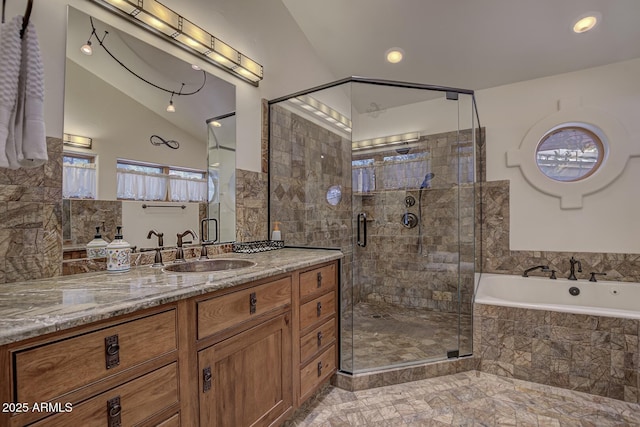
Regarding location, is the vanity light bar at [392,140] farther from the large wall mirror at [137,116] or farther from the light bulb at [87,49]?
the light bulb at [87,49]

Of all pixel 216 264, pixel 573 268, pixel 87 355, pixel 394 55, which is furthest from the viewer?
pixel 394 55

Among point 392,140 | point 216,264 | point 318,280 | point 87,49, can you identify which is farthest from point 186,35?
point 392,140

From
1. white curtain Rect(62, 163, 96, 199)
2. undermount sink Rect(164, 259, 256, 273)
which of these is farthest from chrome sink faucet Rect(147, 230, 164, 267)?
white curtain Rect(62, 163, 96, 199)

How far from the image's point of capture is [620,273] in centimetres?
268

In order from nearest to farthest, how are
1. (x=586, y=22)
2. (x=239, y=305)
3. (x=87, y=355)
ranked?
(x=87, y=355) < (x=239, y=305) < (x=586, y=22)

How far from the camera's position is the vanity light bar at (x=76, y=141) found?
53.4 inches

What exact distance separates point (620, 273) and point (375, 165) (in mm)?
2454

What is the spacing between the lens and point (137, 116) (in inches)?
64.2

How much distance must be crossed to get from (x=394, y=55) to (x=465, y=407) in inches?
123

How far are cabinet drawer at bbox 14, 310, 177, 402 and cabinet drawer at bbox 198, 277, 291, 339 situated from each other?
0.14 m

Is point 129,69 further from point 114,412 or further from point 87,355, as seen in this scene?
point 114,412

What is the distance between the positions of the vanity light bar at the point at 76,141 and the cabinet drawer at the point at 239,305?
3.19 feet

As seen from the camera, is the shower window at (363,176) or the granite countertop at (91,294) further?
the shower window at (363,176)

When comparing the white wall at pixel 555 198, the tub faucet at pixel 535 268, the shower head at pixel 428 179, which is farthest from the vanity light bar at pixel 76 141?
the tub faucet at pixel 535 268
